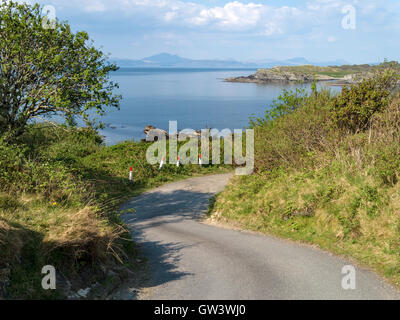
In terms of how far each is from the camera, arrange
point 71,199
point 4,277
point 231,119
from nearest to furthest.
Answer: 1. point 4,277
2. point 71,199
3. point 231,119

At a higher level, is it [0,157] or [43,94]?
[43,94]

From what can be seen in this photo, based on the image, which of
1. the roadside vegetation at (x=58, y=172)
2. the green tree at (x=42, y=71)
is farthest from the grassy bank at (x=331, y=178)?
the green tree at (x=42, y=71)

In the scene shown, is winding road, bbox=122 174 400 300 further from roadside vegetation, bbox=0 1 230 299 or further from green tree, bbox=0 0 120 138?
green tree, bbox=0 0 120 138

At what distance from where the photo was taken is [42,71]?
19359 millimetres

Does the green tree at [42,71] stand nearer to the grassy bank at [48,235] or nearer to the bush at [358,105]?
the grassy bank at [48,235]

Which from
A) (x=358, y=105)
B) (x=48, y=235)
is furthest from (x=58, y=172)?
(x=358, y=105)

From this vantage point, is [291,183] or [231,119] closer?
[291,183]

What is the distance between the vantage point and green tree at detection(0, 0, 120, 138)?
60.5 ft

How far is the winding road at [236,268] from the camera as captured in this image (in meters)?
9.39

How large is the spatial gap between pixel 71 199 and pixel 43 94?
8.55m

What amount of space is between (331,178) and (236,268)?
21.7ft
